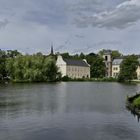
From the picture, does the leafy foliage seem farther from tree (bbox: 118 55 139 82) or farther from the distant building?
the distant building

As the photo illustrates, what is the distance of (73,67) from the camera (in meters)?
190

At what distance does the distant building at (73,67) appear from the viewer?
610 ft

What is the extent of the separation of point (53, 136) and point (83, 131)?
2.80 m

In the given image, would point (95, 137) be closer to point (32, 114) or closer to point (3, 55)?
point (32, 114)

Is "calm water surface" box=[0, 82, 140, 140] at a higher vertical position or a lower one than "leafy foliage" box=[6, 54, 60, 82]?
lower

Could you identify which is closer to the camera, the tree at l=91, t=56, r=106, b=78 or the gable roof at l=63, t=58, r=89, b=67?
the tree at l=91, t=56, r=106, b=78

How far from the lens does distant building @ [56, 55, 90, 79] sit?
610ft

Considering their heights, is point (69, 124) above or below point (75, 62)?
below

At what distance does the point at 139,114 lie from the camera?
3531cm

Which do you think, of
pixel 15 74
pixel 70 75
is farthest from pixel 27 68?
pixel 70 75

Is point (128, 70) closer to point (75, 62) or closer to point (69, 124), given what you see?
point (75, 62)

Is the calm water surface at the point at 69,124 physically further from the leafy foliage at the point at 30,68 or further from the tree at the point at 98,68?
the tree at the point at 98,68

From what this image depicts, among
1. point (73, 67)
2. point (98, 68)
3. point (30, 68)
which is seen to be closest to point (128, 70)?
point (98, 68)

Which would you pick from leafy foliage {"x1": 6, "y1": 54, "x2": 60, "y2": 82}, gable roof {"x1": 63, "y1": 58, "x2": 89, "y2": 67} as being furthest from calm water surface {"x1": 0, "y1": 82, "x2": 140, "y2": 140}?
gable roof {"x1": 63, "y1": 58, "x2": 89, "y2": 67}
